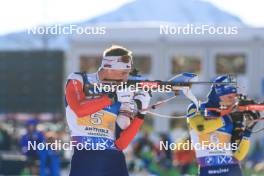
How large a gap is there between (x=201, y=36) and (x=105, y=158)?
15.1m

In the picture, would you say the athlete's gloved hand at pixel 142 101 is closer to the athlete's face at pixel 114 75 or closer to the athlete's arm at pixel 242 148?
the athlete's face at pixel 114 75

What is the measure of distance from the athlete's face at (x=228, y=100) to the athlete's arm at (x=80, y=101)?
1711mm

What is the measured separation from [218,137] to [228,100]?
36 cm

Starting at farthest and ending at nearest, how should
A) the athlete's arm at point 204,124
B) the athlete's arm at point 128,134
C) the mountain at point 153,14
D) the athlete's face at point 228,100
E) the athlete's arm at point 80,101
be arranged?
the mountain at point 153,14 → the athlete's face at point 228,100 → the athlete's arm at point 204,124 → the athlete's arm at point 128,134 → the athlete's arm at point 80,101

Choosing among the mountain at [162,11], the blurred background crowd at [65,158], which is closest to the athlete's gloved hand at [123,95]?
the blurred background crowd at [65,158]

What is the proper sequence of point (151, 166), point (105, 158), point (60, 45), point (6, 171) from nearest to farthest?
point (105, 158) < point (151, 166) < point (6, 171) < point (60, 45)

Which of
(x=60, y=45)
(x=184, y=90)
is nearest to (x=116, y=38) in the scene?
(x=60, y=45)

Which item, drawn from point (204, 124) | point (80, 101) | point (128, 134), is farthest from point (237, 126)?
point (80, 101)

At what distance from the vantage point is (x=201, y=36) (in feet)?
69.5

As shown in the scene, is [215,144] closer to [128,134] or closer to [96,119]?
[128,134]

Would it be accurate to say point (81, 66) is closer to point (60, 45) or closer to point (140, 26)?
point (140, 26)

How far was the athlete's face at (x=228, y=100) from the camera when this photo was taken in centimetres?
746

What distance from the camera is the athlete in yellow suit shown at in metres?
A: 7.36

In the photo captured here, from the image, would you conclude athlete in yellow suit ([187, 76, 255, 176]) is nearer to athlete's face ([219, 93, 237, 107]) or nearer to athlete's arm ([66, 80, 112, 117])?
athlete's face ([219, 93, 237, 107])
